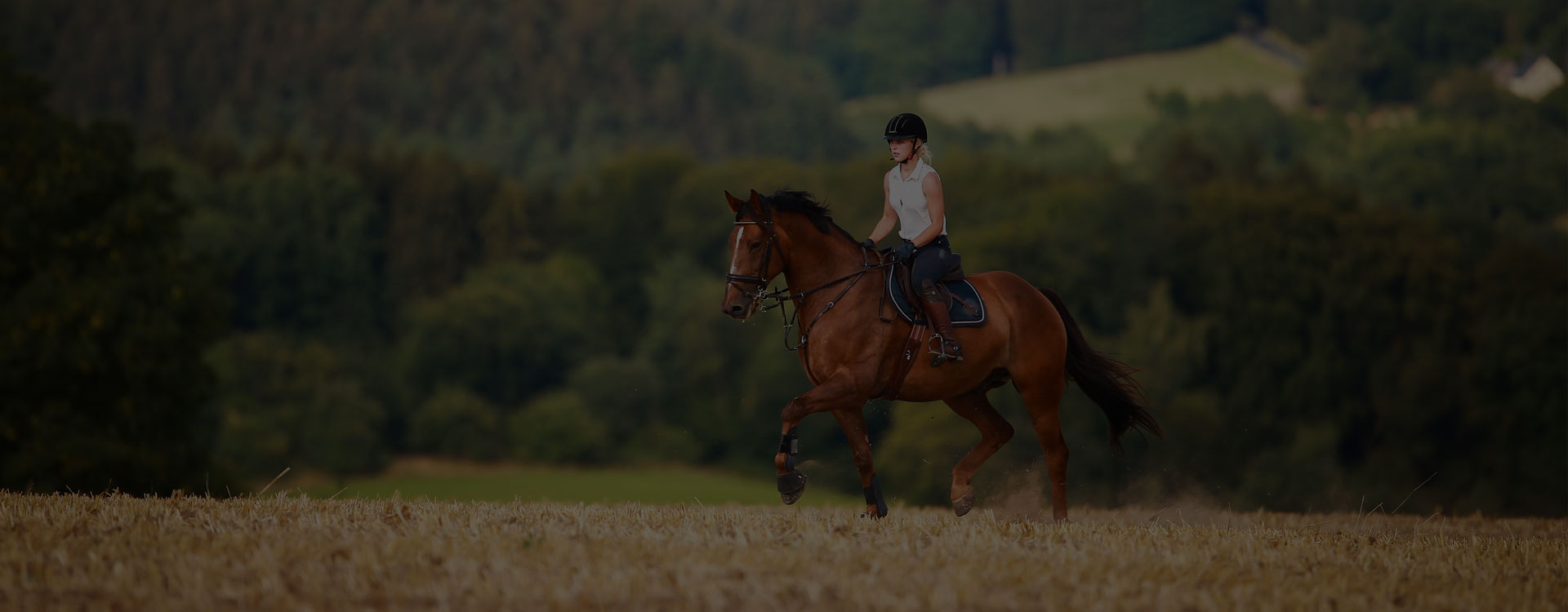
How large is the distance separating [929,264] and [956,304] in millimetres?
406

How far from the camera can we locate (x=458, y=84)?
129125 mm

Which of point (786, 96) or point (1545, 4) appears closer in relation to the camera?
point (1545, 4)

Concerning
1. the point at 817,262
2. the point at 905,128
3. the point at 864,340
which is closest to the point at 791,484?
the point at 864,340

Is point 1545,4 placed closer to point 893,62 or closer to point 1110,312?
point 1110,312

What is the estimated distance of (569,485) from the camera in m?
70.2

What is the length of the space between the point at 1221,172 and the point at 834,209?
863 inches

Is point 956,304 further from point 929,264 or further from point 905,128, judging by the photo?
point 905,128

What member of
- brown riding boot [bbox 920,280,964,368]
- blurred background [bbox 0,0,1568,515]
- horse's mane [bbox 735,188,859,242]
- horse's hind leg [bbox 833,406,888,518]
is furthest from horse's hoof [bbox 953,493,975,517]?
blurred background [bbox 0,0,1568,515]

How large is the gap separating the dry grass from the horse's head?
152cm

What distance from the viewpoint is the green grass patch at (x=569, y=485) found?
6250 centimetres

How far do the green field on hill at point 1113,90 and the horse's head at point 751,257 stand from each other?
10821 centimetres

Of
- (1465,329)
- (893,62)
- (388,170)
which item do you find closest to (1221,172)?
(1465,329)

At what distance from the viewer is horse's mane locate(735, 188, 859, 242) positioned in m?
11.8

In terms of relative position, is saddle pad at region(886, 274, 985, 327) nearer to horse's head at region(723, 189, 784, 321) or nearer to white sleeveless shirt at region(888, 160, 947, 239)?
white sleeveless shirt at region(888, 160, 947, 239)
